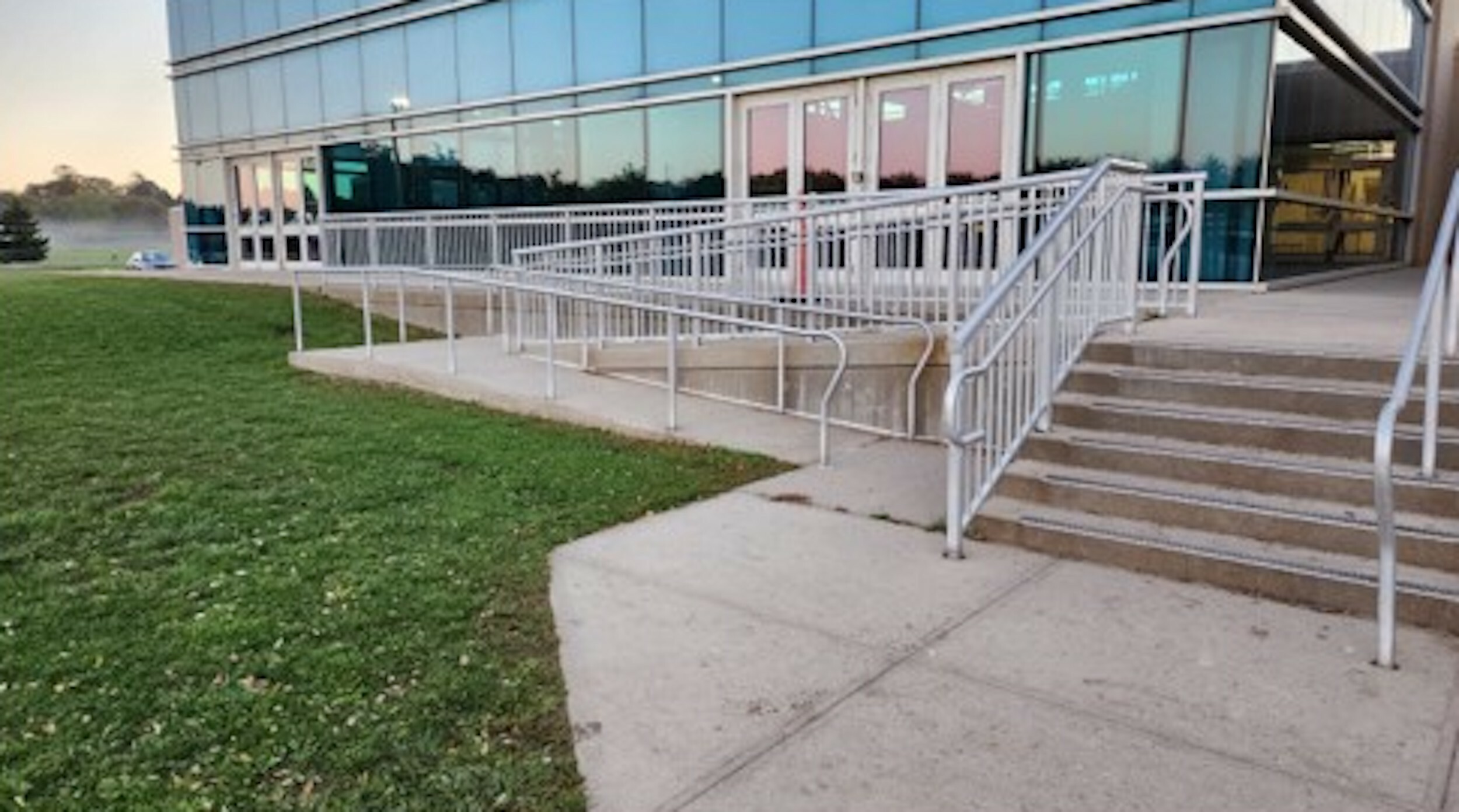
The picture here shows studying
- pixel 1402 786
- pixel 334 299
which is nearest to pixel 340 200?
pixel 334 299

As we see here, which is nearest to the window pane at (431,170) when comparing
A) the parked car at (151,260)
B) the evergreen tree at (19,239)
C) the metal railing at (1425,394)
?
the metal railing at (1425,394)

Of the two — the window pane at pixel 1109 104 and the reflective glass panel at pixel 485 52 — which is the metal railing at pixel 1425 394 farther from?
the reflective glass panel at pixel 485 52

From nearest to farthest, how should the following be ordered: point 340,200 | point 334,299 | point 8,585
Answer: point 8,585 < point 334,299 < point 340,200

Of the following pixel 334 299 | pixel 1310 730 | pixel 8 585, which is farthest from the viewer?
pixel 334 299

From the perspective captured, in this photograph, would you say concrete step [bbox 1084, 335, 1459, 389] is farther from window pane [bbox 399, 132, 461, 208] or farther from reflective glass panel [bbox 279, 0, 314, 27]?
reflective glass panel [bbox 279, 0, 314, 27]

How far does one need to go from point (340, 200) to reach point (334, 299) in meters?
5.45

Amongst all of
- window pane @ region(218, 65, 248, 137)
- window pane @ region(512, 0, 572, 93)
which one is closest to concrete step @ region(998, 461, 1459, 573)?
window pane @ region(512, 0, 572, 93)

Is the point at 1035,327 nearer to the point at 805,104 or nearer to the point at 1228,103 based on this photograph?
the point at 1228,103

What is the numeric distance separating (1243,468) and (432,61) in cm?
1665

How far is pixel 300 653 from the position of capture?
3805mm

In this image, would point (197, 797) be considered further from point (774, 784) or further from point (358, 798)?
point (774, 784)

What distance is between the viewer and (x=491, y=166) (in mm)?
17453

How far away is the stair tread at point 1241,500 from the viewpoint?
14.0 ft

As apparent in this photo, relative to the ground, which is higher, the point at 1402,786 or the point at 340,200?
the point at 340,200
